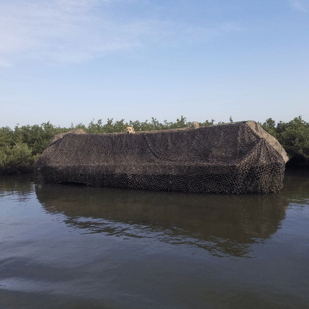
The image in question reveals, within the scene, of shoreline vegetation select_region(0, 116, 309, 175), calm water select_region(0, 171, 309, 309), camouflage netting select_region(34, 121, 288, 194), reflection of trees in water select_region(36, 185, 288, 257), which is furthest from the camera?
shoreline vegetation select_region(0, 116, 309, 175)

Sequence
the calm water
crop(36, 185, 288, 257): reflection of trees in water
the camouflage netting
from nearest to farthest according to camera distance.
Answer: the calm water, crop(36, 185, 288, 257): reflection of trees in water, the camouflage netting

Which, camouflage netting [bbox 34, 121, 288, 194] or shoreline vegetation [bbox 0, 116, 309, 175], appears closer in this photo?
camouflage netting [bbox 34, 121, 288, 194]

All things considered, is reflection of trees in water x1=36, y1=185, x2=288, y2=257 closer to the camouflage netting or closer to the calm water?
the calm water

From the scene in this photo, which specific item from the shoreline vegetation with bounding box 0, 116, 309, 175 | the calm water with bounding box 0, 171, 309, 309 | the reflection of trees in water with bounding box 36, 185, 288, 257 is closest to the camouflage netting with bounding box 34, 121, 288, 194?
the reflection of trees in water with bounding box 36, 185, 288, 257

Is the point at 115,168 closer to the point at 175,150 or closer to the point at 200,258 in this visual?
the point at 175,150

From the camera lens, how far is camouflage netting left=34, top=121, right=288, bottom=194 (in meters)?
12.1

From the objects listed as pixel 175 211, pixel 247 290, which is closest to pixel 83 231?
pixel 175 211

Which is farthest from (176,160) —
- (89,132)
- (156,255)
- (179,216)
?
(89,132)

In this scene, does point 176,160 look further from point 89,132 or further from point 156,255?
point 89,132

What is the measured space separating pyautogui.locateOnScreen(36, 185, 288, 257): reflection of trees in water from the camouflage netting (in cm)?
84

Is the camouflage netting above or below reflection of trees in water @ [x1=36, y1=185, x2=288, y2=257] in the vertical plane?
above

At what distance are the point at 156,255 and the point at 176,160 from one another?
8.31 m

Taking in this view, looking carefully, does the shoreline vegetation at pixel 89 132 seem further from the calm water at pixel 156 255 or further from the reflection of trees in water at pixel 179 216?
the calm water at pixel 156 255

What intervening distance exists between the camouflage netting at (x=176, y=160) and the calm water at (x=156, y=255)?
205 centimetres
